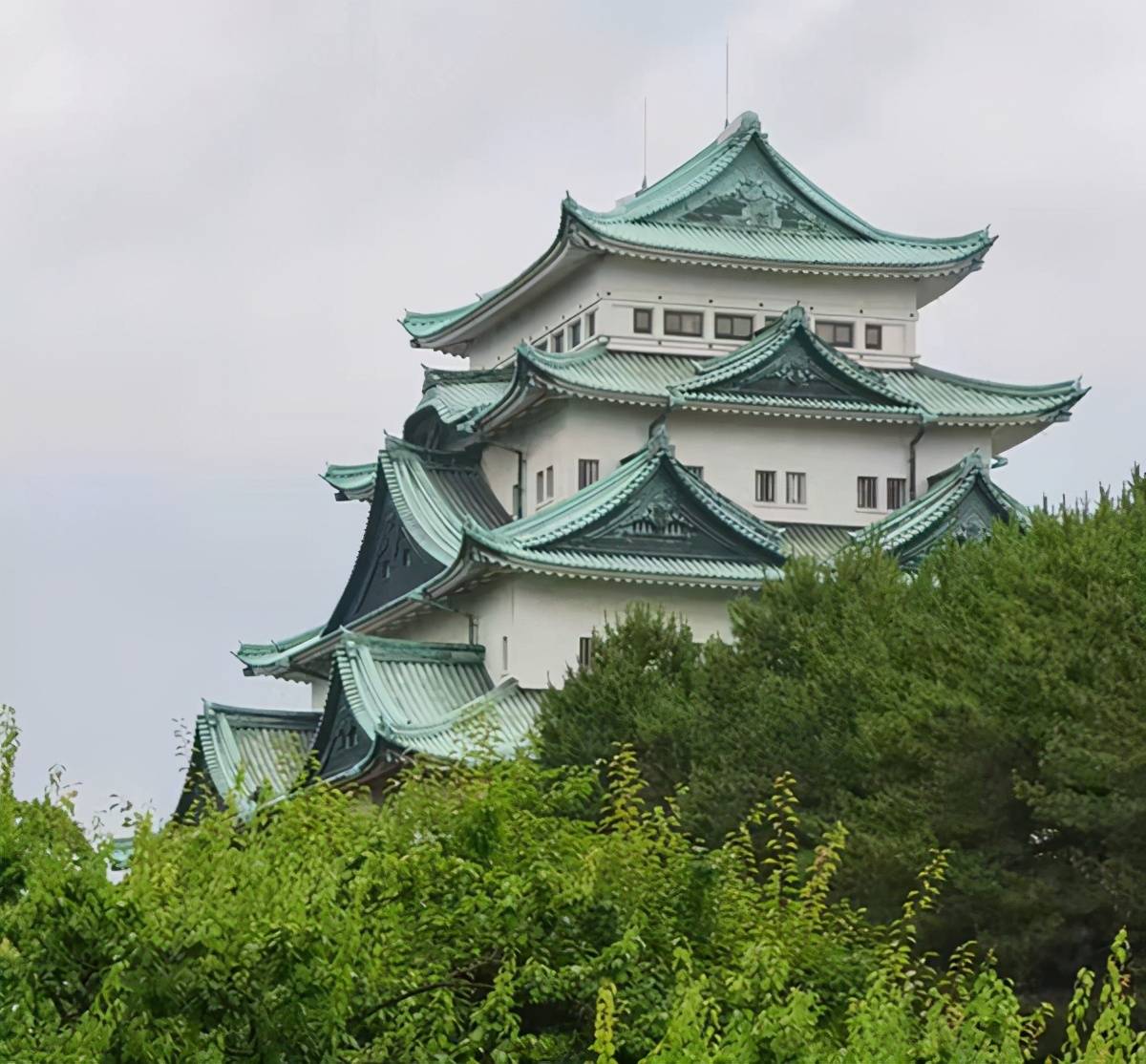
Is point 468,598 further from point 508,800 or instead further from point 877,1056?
point 877,1056

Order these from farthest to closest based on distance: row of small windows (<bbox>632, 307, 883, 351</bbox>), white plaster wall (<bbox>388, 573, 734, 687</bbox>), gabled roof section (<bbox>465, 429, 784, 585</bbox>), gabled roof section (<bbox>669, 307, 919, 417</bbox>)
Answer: row of small windows (<bbox>632, 307, 883, 351</bbox>) → gabled roof section (<bbox>669, 307, 919, 417</bbox>) → white plaster wall (<bbox>388, 573, 734, 687</bbox>) → gabled roof section (<bbox>465, 429, 784, 585</bbox>)

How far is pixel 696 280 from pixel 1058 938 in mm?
28151

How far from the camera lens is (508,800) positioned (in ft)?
76.7

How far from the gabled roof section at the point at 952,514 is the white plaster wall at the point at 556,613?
344 centimetres

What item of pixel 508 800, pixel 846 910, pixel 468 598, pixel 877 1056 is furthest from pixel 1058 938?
pixel 468 598

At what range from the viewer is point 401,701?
50.5m

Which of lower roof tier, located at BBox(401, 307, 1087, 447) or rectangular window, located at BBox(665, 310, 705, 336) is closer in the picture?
lower roof tier, located at BBox(401, 307, 1087, 447)

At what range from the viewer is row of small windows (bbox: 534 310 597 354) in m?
57.2

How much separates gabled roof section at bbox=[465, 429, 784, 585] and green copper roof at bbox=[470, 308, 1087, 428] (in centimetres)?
281

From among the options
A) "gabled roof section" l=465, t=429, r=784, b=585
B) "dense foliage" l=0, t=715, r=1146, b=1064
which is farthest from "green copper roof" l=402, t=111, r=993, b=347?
"dense foliage" l=0, t=715, r=1146, b=1064

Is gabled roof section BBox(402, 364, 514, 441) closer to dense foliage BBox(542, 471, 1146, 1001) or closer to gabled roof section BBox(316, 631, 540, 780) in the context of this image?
gabled roof section BBox(316, 631, 540, 780)

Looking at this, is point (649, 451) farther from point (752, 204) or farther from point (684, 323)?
point (752, 204)

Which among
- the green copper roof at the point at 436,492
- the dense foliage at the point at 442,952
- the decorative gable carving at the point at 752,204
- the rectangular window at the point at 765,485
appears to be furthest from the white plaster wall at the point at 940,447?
the dense foliage at the point at 442,952

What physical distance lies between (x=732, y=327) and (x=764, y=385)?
3049 mm
